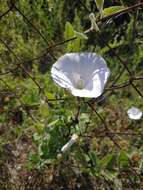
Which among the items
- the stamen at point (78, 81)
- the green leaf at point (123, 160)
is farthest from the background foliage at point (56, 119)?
the stamen at point (78, 81)

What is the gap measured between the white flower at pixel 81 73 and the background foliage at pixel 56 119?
0.67 ft

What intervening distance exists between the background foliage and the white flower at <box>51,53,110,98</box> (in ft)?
0.67

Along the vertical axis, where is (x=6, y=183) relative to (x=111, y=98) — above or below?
below

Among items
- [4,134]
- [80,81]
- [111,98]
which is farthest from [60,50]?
[80,81]

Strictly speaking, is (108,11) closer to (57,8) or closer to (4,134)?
(4,134)

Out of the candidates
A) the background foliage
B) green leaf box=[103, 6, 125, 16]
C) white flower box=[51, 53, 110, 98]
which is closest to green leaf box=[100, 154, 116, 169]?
the background foliage

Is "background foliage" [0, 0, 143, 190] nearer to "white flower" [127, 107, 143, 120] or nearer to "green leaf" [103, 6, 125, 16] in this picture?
"white flower" [127, 107, 143, 120]

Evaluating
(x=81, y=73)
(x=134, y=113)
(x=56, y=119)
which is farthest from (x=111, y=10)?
(x=134, y=113)

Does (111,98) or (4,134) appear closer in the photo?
(4,134)

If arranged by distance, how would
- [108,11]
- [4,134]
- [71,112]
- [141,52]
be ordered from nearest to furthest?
1. [108,11]
2. [71,112]
3. [4,134]
4. [141,52]

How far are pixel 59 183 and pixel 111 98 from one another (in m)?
0.47

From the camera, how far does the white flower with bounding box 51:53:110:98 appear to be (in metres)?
0.98

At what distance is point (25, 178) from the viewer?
1.60 metres

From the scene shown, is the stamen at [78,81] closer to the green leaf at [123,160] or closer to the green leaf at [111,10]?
the green leaf at [111,10]
